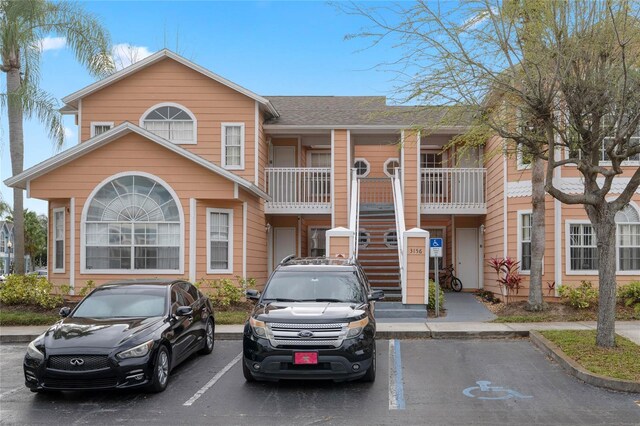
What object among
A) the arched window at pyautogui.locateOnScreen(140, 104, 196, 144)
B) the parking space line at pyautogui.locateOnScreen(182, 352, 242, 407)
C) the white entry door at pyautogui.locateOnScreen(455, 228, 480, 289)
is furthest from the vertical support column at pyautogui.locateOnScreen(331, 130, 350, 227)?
the parking space line at pyautogui.locateOnScreen(182, 352, 242, 407)

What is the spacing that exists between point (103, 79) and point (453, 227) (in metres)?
12.8

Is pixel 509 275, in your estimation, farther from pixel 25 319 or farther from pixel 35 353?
pixel 25 319

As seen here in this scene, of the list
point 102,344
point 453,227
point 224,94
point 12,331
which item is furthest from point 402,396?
point 453,227

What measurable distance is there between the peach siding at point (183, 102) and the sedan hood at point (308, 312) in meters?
10.1

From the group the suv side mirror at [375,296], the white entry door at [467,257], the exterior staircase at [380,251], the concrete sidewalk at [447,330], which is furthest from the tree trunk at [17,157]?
the white entry door at [467,257]

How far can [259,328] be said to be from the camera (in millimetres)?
8031

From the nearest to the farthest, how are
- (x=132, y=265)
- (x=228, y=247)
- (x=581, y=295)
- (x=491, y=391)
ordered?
(x=491, y=391), (x=581, y=295), (x=132, y=265), (x=228, y=247)

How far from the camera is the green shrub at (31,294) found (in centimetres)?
1539

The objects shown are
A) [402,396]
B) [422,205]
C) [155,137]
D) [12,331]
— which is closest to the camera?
[402,396]

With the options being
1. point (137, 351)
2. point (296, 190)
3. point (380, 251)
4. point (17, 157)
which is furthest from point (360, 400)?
point (17, 157)

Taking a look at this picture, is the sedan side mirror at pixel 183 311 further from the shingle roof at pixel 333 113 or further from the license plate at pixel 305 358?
the shingle roof at pixel 333 113

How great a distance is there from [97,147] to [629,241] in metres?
14.5

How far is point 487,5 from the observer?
933 cm

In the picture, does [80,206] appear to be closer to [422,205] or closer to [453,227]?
[422,205]
